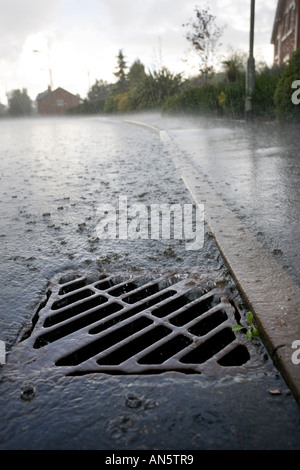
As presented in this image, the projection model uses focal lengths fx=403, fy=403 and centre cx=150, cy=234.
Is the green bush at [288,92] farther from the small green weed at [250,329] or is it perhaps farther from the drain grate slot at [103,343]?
the drain grate slot at [103,343]

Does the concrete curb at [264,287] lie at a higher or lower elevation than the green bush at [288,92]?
lower

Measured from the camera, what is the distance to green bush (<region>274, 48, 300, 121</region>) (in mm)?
9617

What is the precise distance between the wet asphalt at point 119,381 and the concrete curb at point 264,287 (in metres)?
0.05

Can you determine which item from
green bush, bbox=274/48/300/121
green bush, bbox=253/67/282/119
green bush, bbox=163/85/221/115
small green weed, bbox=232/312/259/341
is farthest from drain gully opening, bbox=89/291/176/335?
green bush, bbox=163/85/221/115

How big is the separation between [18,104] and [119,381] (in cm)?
7713

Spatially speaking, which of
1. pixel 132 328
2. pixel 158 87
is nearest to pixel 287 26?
pixel 158 87

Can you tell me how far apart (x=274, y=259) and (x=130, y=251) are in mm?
941

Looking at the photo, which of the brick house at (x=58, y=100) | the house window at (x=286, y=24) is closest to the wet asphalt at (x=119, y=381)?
the house window at (x=286, y=24)

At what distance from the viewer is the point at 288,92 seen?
9.77m

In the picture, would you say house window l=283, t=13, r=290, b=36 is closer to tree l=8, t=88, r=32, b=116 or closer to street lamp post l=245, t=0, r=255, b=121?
street lamp post l=245, t=0, r=255, b=121

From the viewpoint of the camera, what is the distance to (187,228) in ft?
10.3

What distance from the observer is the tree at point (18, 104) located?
70875 mm

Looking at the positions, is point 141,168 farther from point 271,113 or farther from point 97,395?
point 271,113
